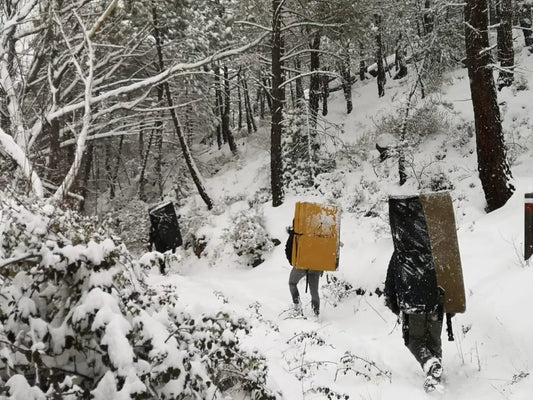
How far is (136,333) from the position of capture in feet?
7.29

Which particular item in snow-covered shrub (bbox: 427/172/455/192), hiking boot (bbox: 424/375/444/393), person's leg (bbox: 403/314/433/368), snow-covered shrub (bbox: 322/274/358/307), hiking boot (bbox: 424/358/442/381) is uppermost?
person's leg (bbox: 403/314/433/368)

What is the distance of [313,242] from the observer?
6809 mm

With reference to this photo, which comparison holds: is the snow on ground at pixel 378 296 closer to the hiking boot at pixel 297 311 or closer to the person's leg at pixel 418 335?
the hiking boot at pixel 297 311

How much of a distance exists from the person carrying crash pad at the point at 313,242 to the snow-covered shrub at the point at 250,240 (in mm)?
5171

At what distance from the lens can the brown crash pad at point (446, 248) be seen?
440 centimetres

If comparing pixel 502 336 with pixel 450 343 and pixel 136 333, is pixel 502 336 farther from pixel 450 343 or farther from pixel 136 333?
pixel 136 333

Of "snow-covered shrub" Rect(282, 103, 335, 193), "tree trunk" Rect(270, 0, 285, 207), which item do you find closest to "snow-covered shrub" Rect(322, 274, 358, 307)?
"tree trunk" Rect(270, 0, 285, 207)

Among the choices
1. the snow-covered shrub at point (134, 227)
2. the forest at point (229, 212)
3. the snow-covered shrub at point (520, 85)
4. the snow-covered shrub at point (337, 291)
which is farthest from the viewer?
the snow-covered shrub at point (134, 227)

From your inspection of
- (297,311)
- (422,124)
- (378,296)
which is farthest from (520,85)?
(297,311)

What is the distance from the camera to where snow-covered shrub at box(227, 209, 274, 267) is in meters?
12.3

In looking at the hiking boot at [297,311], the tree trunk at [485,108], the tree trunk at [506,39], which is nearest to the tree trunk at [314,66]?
the tree trunk at [506,39]

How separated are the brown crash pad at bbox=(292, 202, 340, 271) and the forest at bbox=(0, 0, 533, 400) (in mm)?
931

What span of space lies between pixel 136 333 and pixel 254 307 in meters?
5.49

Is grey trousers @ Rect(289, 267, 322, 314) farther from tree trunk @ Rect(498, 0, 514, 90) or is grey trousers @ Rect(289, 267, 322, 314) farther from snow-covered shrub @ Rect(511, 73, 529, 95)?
snow-covered shrub @ Rect(511, 73, 529, 95)
